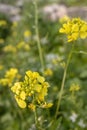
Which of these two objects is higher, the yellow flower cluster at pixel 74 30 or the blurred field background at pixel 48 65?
the yellow flower cluster at pixel 74 30

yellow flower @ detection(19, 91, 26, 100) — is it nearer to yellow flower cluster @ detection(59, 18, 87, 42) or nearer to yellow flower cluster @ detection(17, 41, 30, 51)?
yellow flower cluster @ detection(59, 18, 87, 42)

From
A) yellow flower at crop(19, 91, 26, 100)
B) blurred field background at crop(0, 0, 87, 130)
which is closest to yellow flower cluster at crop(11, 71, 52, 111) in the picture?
yellow flower at crop(19, 91, 26, 100)

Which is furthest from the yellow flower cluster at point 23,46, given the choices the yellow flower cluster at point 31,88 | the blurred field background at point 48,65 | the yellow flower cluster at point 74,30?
the yellow flower cluster at point 31,88

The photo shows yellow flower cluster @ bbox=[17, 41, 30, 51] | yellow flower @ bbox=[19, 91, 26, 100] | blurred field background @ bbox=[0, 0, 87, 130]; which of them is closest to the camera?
yellow flower @ bbox=[19, 91, 26, 100]

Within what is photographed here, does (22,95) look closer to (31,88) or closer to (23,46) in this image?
(31,88)

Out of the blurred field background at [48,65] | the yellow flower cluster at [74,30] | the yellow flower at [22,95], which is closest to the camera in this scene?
the yellow flower at [22,95]

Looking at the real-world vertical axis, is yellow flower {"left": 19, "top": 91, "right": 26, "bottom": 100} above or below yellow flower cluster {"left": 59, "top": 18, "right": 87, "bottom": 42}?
below

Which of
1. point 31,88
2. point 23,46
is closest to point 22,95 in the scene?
point 31,88

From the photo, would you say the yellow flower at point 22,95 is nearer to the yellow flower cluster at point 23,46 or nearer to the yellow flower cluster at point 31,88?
the yellow flower cluster at point 31,88

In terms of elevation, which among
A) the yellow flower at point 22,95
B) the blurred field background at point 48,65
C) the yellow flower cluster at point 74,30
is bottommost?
the blurred field background at point 48,65
